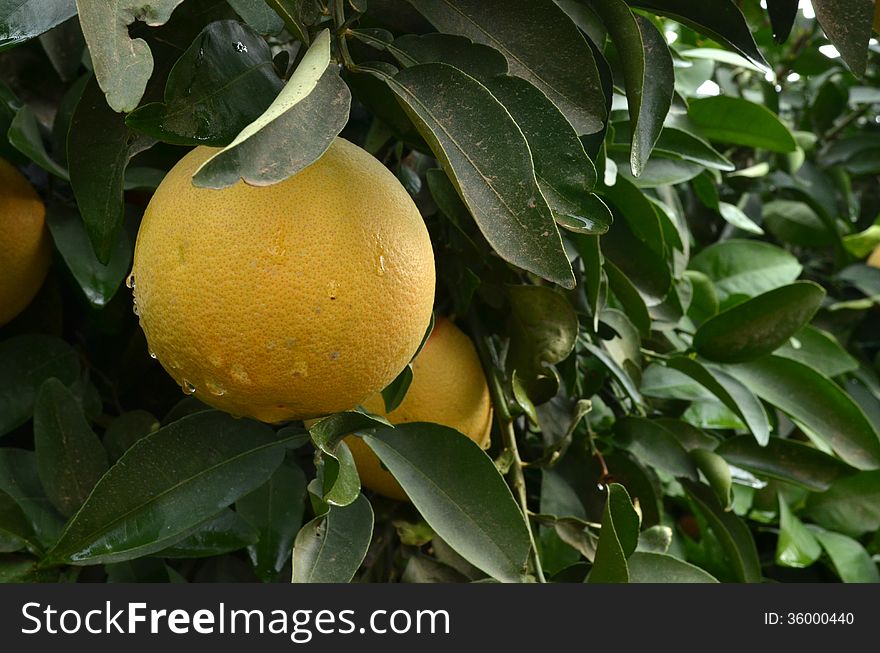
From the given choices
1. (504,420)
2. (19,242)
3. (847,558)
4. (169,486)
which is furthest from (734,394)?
(19,242)

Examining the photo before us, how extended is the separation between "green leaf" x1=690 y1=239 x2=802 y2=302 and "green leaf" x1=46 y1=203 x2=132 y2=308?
90cm

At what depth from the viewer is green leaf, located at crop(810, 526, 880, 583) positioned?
127 cm

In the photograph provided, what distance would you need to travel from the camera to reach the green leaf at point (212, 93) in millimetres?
527

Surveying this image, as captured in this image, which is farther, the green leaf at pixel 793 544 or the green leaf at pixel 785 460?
the green leaf at pixel 793 544

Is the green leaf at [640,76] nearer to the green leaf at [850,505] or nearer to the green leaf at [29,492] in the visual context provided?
the green leaf at [29,492]

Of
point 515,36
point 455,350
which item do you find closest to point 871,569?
point 455,350

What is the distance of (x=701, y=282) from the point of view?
127 cm

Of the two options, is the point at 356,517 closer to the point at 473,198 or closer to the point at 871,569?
the point at 473,198

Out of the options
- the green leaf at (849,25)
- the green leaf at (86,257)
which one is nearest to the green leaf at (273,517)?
the green leaf at (86,257)

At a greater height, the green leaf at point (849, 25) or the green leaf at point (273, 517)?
the green leaf at point (849, 25)

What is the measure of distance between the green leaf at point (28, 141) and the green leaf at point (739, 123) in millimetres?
834

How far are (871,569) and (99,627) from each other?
40.4 inches

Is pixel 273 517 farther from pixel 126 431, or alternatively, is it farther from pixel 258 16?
pixel 258 16

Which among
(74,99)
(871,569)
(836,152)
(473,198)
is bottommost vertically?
(871,569)
